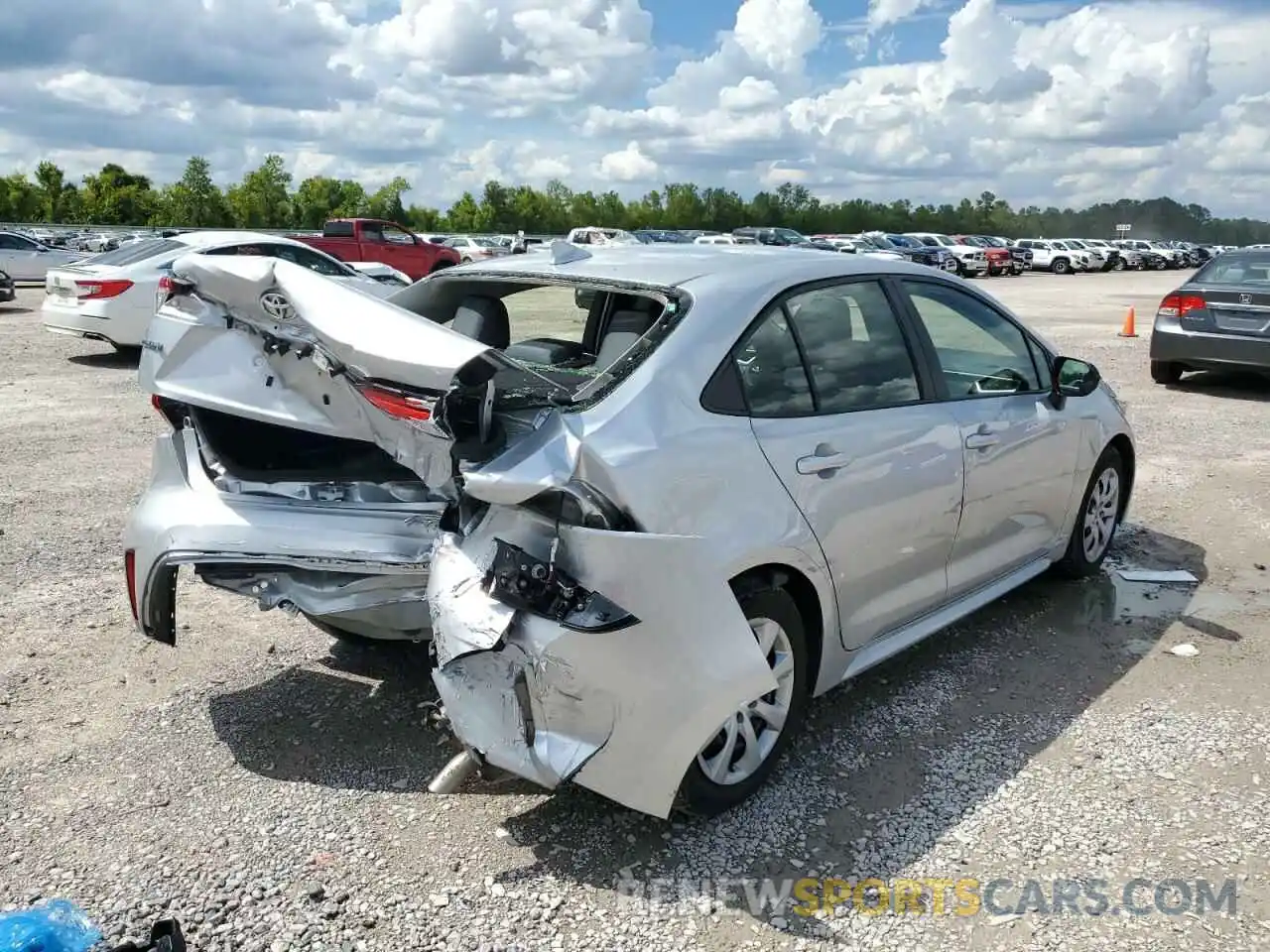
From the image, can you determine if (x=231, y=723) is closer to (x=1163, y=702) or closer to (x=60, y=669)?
(x=60, y=669)

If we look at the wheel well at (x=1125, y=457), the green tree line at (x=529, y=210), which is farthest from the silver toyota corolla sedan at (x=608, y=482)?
the green tree line at (x=529, y=210)

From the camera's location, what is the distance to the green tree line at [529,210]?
6631 cm

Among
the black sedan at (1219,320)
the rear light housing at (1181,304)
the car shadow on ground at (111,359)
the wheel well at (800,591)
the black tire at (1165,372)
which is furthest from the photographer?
the car shadow on ground at (111,359)

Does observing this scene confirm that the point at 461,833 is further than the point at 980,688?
No

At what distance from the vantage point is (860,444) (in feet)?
11.9

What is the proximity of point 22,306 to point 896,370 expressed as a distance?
73.1 feet

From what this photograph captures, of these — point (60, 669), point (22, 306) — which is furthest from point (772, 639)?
point (22, 306)

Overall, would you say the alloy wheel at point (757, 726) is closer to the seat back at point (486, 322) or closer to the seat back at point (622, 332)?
the seat back at point (622, 332)

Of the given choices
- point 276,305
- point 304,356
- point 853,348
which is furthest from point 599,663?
point 853,348

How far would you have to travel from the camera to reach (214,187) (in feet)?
228

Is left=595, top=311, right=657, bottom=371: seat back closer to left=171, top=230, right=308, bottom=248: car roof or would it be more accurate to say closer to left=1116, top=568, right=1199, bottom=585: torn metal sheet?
left=1116, top=568, right=1199, bottom=585: torn metal sheet

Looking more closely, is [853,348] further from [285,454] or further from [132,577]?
[132,577]

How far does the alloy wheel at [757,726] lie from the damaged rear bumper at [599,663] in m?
0.25

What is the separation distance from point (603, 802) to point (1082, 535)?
3.11 meters
